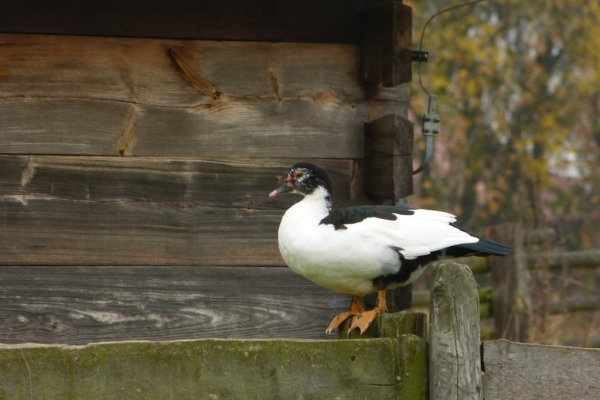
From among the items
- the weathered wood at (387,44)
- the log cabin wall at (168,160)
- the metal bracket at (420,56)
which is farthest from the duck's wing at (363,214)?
the metal bracket at (420,56)

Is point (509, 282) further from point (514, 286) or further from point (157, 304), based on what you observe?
point (157, 304)

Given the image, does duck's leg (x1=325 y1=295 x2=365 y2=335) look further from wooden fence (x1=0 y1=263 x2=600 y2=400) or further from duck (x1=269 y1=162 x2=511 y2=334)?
wooden fence (x1=0 y1=263 x2=600 y2=400)

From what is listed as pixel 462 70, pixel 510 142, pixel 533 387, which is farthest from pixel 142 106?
pixel 510 142

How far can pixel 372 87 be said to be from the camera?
14.2 ft

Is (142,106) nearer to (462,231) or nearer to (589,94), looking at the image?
(462,231)

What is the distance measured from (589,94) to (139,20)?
1428 centimetres

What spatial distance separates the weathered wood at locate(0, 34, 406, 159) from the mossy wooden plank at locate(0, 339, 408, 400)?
4.94 feet

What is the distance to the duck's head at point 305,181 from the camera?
382cm

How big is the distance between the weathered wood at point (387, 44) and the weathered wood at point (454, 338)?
5.03ft

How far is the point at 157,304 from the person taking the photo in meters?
4.05

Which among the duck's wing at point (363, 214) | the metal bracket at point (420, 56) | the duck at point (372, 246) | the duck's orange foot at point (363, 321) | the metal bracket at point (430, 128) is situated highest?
the metal bracket at point (420, 56)

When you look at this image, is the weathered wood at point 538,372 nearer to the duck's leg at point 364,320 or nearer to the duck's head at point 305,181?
the duck's leg at point 364,320

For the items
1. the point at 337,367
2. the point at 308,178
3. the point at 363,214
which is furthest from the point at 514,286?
the point at 337,367

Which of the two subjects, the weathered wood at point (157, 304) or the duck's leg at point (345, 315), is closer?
the duck's leg at point (345, 315)
